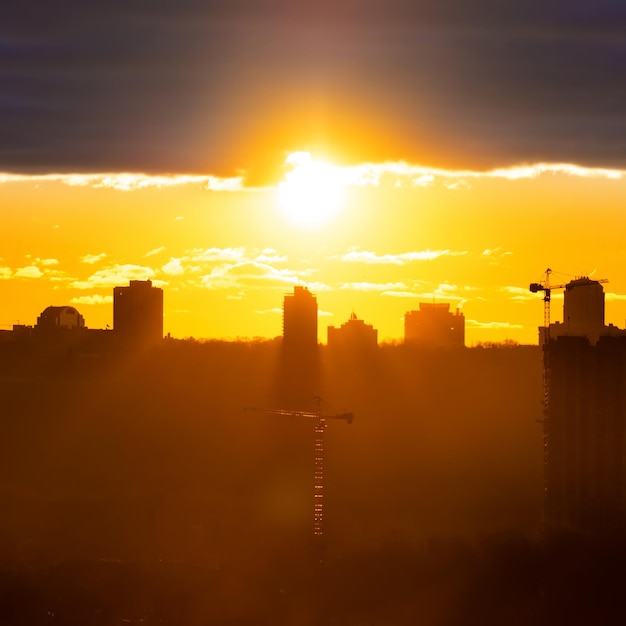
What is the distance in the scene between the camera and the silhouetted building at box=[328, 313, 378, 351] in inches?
5979

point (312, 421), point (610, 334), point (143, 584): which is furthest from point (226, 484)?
point (143, 584)

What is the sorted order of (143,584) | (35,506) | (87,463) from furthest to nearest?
1. (87,463)
2. (35,506)
3. (143,584)

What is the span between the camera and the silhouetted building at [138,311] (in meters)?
145

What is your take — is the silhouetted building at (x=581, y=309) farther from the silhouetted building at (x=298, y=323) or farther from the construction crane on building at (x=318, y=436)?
the silhouetted building at (x=298, y=323)

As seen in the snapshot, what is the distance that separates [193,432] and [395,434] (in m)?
19.1

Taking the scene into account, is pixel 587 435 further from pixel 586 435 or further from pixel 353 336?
pixel 353 336

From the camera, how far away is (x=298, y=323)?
143 meters

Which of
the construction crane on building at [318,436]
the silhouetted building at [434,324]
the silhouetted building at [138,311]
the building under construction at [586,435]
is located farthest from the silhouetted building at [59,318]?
the building under construction at [586,435]

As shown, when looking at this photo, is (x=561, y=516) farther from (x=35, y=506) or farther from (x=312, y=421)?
(x=312, y=421)

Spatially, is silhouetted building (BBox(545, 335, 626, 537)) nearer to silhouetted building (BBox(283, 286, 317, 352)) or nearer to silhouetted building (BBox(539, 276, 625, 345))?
silhouetted building (BBox(539, 276, 625, 345))

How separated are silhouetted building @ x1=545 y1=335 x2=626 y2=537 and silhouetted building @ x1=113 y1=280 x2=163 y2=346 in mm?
66221

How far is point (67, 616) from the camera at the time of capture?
6062cm

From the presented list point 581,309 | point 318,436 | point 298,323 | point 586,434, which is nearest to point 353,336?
point 298,323

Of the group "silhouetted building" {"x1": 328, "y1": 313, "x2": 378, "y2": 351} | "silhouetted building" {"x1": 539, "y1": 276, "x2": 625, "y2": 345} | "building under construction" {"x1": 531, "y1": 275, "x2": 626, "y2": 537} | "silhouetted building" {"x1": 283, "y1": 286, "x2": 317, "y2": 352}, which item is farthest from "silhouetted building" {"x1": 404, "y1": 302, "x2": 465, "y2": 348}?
"building under construction" {"x1": 531, "y1": 275, "x2": 626, "y2": 537}
